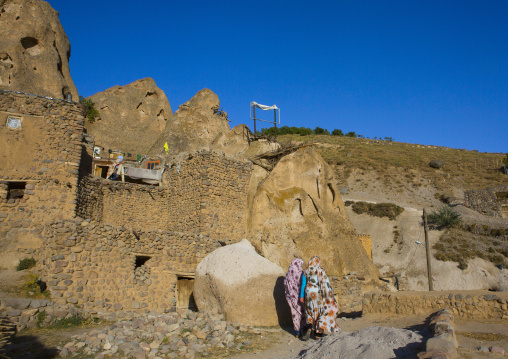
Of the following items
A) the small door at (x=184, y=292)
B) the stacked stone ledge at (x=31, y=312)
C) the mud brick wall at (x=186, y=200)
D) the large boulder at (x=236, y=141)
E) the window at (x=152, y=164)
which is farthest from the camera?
the window at (x=152, y=164)

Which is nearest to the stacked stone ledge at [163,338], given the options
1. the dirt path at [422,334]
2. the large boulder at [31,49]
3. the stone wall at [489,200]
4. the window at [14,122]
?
the dirt path at [422,334]

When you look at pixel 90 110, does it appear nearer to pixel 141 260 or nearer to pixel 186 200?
pixel 186 200

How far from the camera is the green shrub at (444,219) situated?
29.1 meters

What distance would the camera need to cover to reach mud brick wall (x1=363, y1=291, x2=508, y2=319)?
258 inches

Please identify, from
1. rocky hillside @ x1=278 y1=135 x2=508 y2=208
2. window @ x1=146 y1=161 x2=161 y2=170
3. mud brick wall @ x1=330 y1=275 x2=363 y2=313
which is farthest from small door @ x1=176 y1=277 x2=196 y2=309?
rocky hillside @ x1=278 y1=135 x2=508 y2=208

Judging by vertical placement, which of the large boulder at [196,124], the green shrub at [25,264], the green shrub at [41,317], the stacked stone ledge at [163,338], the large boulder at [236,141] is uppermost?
the large boulder at [196,124]

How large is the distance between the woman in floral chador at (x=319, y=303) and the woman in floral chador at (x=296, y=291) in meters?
0.21

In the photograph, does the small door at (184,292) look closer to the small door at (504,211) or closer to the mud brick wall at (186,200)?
the mud brick wall at (186,200)

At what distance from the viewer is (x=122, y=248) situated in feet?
32.3

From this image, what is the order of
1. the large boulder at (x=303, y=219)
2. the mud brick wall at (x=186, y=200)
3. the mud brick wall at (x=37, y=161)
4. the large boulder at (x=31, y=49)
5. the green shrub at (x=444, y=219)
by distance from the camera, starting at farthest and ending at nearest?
1. the green shrub at (x=444, y=219)
2. the large boulder at (x=31, y=49)
3. the mud brick wall at (x=186, y=200)
4. the large boulder at (x=303, y=219)
5. the mud brick wall at (x=37, y=161)

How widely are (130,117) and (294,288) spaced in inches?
1229

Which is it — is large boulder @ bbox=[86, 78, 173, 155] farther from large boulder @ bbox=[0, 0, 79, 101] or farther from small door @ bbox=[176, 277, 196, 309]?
small door @ bbox=[176, 277, 196, 309]

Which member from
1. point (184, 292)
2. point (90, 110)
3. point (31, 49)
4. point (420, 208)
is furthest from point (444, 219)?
point (31, 49)

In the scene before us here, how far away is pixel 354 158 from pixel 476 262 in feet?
79.4
